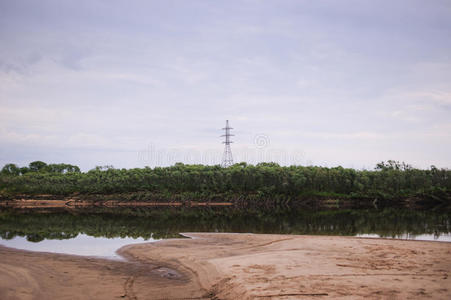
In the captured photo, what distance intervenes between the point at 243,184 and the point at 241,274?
76582mm

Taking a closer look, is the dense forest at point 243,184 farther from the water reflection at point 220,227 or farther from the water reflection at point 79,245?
the water reflection at point 79,245

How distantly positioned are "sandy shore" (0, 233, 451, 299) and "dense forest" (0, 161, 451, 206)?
68281 millimetres

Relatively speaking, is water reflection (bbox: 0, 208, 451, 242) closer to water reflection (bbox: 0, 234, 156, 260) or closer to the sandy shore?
water reflection (bbox: 0, 234, 156, 260)

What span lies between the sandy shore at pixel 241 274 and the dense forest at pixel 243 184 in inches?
2688

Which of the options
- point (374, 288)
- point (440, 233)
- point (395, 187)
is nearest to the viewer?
point (374, 288)

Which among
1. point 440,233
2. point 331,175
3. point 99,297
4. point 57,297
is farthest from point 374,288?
point 331,175

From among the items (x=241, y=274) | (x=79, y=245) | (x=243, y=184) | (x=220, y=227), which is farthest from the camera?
(x=243, y=184)

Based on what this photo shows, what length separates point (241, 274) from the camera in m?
12.3

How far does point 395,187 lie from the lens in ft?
277

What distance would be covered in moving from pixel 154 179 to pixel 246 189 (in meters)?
23.1

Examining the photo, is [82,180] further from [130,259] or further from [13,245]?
[130,259]

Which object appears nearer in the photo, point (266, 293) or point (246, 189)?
point (266, 293)

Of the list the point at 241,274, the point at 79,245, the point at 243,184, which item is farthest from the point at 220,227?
the point at 243,184

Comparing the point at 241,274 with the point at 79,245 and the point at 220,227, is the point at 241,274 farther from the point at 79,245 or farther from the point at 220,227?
the point at 220,227
